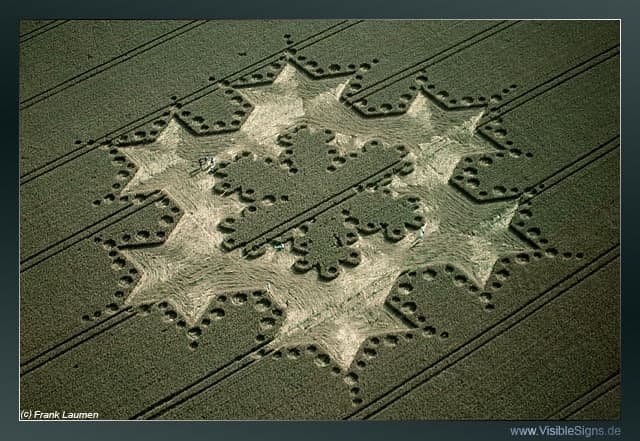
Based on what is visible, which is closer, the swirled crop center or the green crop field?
the green crop field

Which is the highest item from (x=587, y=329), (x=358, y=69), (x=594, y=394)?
(x=358, y=69)

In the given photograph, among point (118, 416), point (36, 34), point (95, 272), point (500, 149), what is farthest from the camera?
point (36, 34)

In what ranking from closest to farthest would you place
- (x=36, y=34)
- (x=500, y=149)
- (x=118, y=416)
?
(x=118, y=416) → (x=500, y=149) → (x=36, y=34)

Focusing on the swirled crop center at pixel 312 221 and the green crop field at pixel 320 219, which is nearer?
the green crop field at pixel 320 219

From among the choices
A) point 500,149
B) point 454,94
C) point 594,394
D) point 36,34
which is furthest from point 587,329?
point 36,34

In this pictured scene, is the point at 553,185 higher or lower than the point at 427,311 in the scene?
higher

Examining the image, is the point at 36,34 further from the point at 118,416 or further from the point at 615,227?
the point at 615,227

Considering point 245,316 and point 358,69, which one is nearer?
point 245,316
